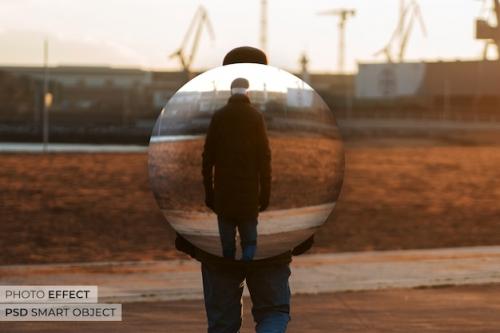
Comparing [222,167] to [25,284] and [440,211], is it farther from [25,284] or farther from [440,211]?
[440,211]

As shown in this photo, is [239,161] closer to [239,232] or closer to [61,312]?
[239,232]

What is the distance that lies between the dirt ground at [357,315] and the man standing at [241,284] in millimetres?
3449

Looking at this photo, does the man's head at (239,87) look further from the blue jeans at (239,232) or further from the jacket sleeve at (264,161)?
the blue jeans at (239,232)

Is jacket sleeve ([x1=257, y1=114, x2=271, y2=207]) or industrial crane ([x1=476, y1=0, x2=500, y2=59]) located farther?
industrial crane ([x1=476, y1=0, x2=500, y2=59])

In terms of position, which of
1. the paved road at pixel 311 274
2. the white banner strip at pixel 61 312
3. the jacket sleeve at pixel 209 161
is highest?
the jacket sleeve at pixel 209 161

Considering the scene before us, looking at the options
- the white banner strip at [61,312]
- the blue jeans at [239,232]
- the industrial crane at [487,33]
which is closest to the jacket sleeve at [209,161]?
the blue jeans at [239,232]

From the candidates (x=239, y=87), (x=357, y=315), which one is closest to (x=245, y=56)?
(x=239, y=87)

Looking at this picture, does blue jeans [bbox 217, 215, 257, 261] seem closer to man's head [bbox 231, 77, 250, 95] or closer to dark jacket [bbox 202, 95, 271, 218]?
dark jacket [bbox 202, 95, 271, 218]

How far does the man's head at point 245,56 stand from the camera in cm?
410

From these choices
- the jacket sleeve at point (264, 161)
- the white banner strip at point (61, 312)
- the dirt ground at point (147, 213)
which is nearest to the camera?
the jacket sleeve at point (264, 161)

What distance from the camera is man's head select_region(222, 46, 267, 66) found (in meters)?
4.10

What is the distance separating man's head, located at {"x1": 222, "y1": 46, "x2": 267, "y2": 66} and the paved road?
536 cm

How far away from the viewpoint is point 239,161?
3844 mm

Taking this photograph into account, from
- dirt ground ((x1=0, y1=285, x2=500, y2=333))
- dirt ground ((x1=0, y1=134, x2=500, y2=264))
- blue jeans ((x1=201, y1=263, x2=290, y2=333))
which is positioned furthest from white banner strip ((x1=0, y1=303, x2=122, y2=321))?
blue jeans ((x1=201, y1=263, x2=290, y2=333))
